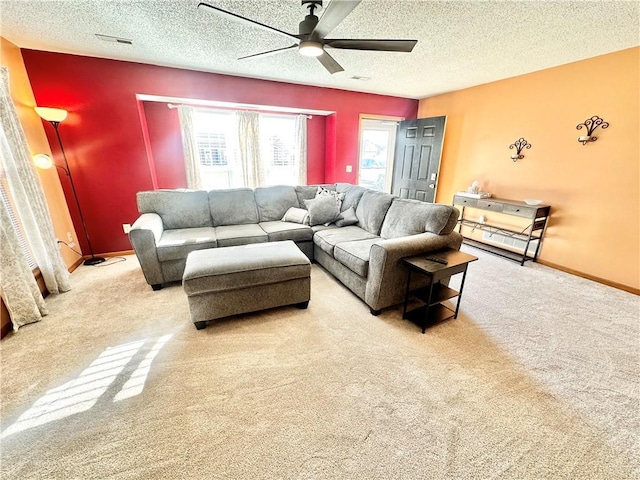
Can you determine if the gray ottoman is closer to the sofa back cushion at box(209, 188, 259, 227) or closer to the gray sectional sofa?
the gray sectional sofa

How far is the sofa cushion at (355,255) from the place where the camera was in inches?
88.1

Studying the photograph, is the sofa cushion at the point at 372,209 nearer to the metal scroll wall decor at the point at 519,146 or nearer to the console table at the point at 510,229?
the console table at the point at 510,229

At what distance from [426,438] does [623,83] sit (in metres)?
3.90

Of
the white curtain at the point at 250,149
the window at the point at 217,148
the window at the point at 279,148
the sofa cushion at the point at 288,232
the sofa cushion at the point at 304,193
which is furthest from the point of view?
the window at the point at 279,148

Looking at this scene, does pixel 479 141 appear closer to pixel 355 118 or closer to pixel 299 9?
pixel 355 118

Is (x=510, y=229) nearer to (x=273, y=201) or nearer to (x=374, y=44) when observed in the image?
(x=374, y=44)

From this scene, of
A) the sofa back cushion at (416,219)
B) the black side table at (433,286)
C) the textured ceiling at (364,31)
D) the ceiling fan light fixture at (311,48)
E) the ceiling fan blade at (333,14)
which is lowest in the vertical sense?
the black side table at (433,286)

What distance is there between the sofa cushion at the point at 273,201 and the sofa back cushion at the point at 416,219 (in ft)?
4.65

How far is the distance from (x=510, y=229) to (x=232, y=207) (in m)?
4.02

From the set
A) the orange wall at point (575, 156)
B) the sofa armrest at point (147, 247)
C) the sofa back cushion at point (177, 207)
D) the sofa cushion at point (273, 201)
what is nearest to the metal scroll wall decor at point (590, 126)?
the orange wall at point (575, 156)

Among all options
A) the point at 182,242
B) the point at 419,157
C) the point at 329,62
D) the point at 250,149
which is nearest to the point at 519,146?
the point at 419,157

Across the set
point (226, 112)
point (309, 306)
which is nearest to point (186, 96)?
point (226, 112)

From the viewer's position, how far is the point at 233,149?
172 inches

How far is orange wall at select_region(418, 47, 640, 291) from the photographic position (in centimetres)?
266
